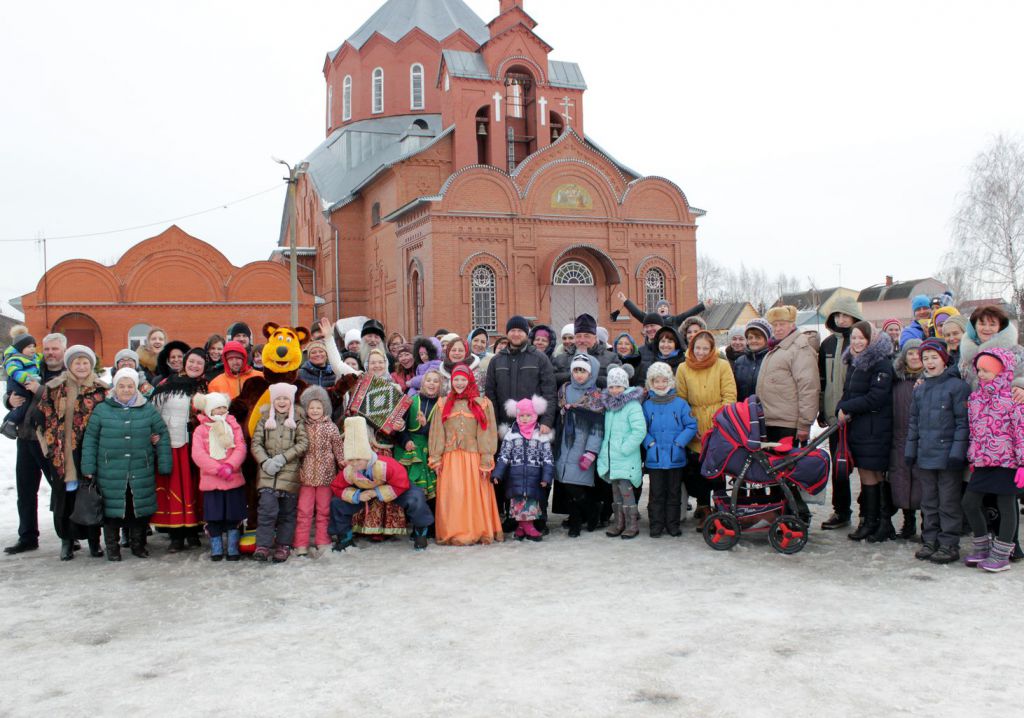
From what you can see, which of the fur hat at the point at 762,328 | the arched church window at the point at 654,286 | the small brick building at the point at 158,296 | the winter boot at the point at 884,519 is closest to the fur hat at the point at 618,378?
the fur hat at the point at 762,328

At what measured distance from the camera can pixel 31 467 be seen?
6961mm

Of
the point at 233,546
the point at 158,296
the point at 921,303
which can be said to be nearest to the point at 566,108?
the point at 158,296

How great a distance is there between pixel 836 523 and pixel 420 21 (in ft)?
105

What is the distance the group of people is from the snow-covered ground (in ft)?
1.36

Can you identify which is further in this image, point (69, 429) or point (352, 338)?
point (352, 338)

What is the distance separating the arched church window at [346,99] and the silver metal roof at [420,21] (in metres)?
1.41

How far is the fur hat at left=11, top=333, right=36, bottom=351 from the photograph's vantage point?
7.22 m

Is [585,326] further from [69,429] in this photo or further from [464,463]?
[69,429]

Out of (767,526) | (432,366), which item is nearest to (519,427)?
(432,366)

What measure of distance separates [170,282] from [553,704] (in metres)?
29.6

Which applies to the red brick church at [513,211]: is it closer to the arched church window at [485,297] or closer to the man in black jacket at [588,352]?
the arched church window at [485,297]

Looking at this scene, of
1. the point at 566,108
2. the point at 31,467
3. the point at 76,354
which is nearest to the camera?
the point at 76,354

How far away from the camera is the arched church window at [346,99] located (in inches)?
1396

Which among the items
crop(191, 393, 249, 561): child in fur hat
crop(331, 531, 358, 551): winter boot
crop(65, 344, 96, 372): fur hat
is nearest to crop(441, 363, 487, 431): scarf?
crop(331, 531, 358, 551): winter boot
